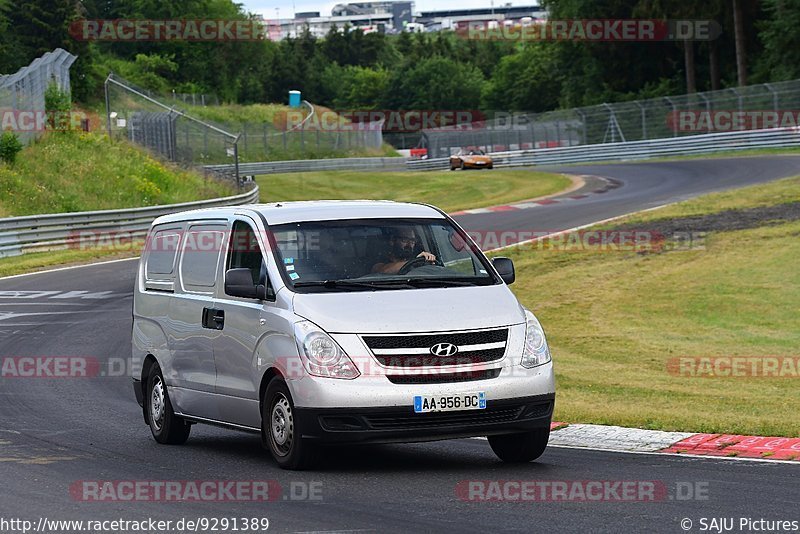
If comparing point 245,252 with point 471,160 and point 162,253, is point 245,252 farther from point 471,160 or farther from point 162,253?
point 471,160

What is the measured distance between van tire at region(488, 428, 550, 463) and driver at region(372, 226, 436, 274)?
1413mm

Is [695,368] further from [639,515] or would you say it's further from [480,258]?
[639,515]

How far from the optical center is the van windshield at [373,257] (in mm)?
9398

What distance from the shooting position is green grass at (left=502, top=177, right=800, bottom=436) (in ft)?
44.0

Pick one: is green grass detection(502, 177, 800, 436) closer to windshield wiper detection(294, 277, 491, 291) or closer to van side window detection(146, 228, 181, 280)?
windshield wiper detection(294, 277, 491, 291)

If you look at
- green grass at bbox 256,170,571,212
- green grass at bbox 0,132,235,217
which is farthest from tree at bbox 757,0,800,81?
green grass at bbox 0,132,235,217

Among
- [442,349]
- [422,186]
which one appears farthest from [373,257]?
[422,186]

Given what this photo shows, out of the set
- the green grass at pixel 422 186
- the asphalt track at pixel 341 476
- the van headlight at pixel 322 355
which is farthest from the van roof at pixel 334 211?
the green grass at pixel 422 186

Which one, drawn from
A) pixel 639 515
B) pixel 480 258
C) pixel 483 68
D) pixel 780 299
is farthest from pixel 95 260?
pixel 483 68

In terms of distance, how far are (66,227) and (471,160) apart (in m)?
35.4

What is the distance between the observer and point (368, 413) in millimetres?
8602

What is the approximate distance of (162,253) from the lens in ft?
37.7

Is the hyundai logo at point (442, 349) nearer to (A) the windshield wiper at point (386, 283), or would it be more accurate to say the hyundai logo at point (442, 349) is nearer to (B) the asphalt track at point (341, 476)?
(A) the windshield wiper at point (386, 283)

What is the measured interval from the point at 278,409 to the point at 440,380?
118 cm
